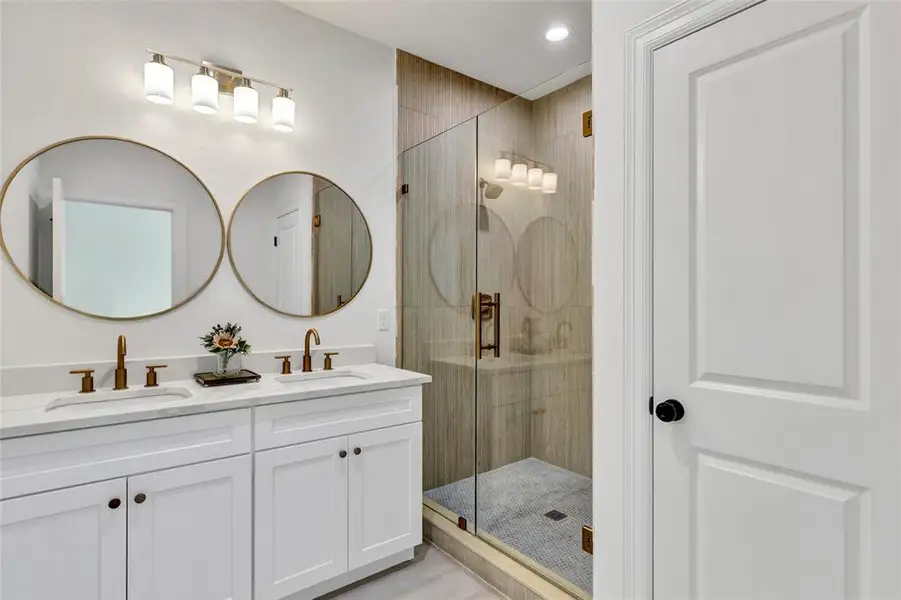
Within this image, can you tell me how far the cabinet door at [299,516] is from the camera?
1728mm

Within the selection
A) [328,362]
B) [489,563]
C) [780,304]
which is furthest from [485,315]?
[780,304]

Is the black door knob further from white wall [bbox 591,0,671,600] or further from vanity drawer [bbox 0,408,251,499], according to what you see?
vanity drawer [bbox 0,408,251,499]

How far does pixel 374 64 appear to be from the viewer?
8.65ft

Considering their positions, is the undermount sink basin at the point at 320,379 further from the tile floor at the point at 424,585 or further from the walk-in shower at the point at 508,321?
the tile floor at the point at 424,585

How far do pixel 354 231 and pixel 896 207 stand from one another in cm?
214

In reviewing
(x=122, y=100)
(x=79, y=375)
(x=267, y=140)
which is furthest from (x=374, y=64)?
(x=79, y=375)

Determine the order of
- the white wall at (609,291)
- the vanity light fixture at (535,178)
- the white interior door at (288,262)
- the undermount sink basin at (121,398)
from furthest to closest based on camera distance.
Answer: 1. the white interior door at (288,262)
2. the vanity light fixture at (535,178)
3. the undermount sink basin at (121,398)
4. the white wall at (609,291)

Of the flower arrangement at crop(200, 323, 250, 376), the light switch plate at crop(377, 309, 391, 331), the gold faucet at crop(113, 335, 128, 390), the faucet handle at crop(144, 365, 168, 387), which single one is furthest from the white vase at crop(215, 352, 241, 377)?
the light switch plate at crop(377, 309, 391, 331)

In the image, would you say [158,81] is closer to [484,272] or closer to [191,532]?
[484,272]

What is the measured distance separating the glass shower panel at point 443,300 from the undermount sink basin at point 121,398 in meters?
1.19

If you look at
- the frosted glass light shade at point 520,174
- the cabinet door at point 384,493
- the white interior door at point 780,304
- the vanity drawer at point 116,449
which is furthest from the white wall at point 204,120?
the white interior door at point 780,304

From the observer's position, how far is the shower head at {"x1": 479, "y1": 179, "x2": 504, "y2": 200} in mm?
2262

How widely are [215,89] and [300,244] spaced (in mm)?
755

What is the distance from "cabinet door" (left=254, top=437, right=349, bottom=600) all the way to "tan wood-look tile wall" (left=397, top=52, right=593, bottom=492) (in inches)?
30.0
